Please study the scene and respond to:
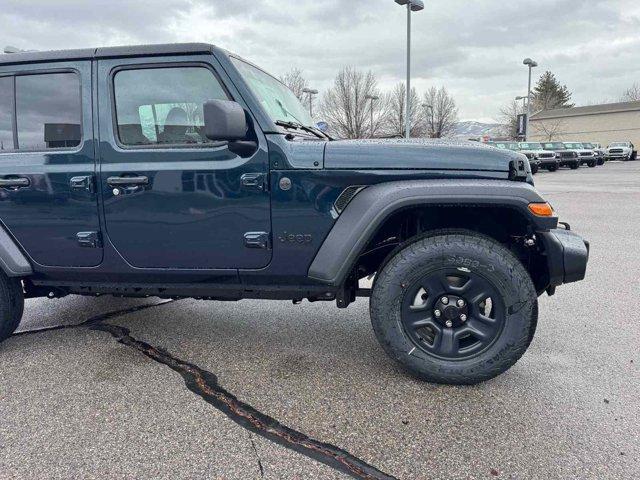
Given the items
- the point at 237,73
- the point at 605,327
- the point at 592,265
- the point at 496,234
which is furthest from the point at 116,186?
the point at 592,265

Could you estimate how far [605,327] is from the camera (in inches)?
135

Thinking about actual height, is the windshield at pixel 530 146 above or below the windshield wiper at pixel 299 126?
above

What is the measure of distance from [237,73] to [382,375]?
1965mm

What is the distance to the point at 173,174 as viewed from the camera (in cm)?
266

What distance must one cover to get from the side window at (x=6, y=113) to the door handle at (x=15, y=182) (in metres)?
0.25

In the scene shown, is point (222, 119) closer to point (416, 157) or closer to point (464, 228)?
point (416, 157)

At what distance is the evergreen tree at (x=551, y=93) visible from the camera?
269 feet

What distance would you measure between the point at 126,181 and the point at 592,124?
234ft

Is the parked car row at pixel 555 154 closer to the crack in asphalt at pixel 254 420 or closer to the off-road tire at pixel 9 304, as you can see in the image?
the crack in asphalt at pixel 254 420

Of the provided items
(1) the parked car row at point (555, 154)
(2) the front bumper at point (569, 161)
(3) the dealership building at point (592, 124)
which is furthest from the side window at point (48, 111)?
(3) the dealership building at point (592, 124)

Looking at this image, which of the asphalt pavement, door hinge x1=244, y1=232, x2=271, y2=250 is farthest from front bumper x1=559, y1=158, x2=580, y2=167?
door hinge x1=244, y1=232, x2=271, y2=250

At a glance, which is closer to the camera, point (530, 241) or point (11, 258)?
point (530, 241)

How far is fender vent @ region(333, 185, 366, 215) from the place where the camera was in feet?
8.39

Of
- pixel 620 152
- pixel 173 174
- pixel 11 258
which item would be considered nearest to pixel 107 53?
pixel 173 174
